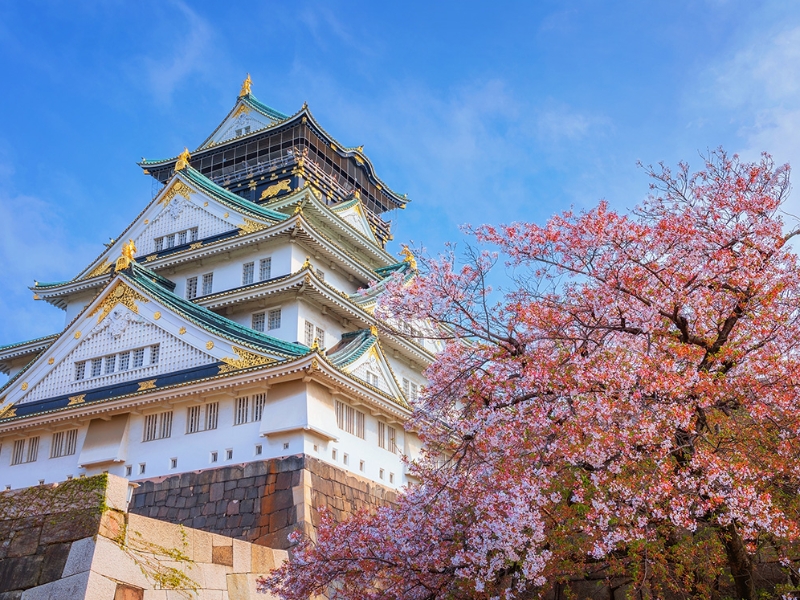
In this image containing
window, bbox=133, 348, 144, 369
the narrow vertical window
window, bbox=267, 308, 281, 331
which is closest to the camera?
window, bbox=133, 348, 144, 369

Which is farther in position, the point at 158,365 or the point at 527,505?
the point at 158,365

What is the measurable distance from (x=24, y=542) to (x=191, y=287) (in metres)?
20.2

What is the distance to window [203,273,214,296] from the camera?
30.0 m

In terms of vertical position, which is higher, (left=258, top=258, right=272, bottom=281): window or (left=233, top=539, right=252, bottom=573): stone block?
(left=258, top=258, right=272, bottom=281): window

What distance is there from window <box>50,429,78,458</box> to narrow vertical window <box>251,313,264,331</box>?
690 centimetres

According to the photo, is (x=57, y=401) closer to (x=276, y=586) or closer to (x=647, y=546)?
(x=276, y=586)

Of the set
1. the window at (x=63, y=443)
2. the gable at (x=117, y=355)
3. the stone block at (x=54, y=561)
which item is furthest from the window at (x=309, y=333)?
the stone block at (x=54, y=561)

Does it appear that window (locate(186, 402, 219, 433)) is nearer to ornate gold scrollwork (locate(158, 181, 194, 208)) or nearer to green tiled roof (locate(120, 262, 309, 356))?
green tiled roof (locate(120, 262, 309, 356))

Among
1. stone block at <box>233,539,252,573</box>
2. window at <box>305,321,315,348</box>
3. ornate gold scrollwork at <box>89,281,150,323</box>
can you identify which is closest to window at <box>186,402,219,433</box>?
ornate gold scrollwork at <box>89,281,150,323</box>

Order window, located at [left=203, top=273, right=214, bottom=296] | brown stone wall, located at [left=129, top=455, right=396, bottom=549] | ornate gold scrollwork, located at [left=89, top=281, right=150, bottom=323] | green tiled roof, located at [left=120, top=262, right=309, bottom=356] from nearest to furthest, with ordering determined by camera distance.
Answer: brown stone wall, located at [left=129, top=455, right=396, bottom=549] < green tiled roof, located at [left=120, top=262, right=309, bottom=356] < ornate gold scrollwork, located at [left=89, top=281, right=150, bottom=323] < window, located at [left=203, top=273, right=214, bottom=296]

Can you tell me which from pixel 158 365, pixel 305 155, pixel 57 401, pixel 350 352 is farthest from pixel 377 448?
pixel 305 155

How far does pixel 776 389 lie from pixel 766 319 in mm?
1069

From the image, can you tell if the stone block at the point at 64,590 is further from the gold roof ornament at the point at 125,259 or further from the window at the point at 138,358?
the gold roof ornament at the point at 125,259

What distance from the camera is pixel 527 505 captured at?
10.6 meters
